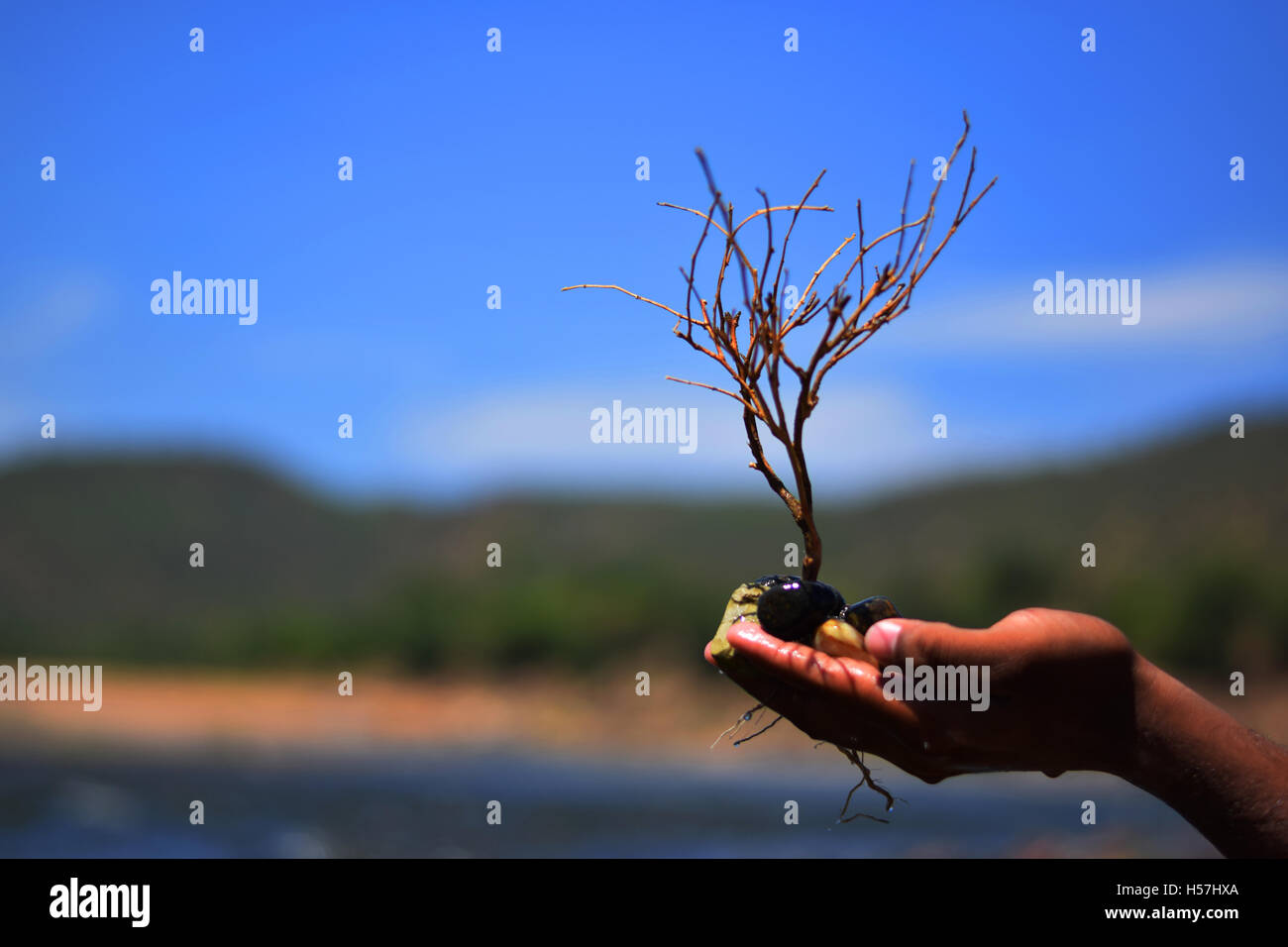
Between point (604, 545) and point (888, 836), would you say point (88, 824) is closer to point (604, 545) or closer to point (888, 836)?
point (888, 836)

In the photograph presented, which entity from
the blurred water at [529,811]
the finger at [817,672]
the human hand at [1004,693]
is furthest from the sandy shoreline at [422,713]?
the human hand at [1004,693]

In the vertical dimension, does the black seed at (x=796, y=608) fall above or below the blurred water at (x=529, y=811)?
above

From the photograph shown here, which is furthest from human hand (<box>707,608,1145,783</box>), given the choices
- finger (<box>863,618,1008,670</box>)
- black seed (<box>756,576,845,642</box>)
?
black seed (<box>756,576,845,642</box>)

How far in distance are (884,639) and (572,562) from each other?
50.8m

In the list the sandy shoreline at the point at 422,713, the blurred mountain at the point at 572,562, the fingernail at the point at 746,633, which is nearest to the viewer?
the fingernail at the point at 746,633

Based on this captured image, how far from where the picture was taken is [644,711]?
34.1 metres

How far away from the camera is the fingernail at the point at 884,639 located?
272 cm

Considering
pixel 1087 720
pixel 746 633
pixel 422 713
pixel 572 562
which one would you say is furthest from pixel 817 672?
pixel 572 562

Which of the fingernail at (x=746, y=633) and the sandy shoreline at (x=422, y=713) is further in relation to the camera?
the sandy shoreline at (x=422, y=713)

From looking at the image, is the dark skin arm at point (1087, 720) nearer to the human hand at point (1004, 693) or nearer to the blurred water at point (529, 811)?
the human hand at point (1004, 693)

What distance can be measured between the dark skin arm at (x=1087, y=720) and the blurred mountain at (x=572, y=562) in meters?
30.1

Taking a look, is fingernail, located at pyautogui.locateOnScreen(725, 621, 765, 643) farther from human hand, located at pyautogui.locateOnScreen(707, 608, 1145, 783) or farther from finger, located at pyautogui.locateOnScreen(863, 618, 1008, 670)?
finger, located at pyautogui.locateOnScreen(863, 618, 1008, 670)

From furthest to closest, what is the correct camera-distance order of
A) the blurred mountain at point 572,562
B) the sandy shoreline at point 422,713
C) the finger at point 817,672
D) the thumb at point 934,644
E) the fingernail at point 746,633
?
the blurred mountain at point 572,562 → the sandy shoreline at point 422,713 → the fingernail at point 746,633 → the finger at point 817,672 → the thumb at point 934,644

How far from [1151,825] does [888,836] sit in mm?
5173
